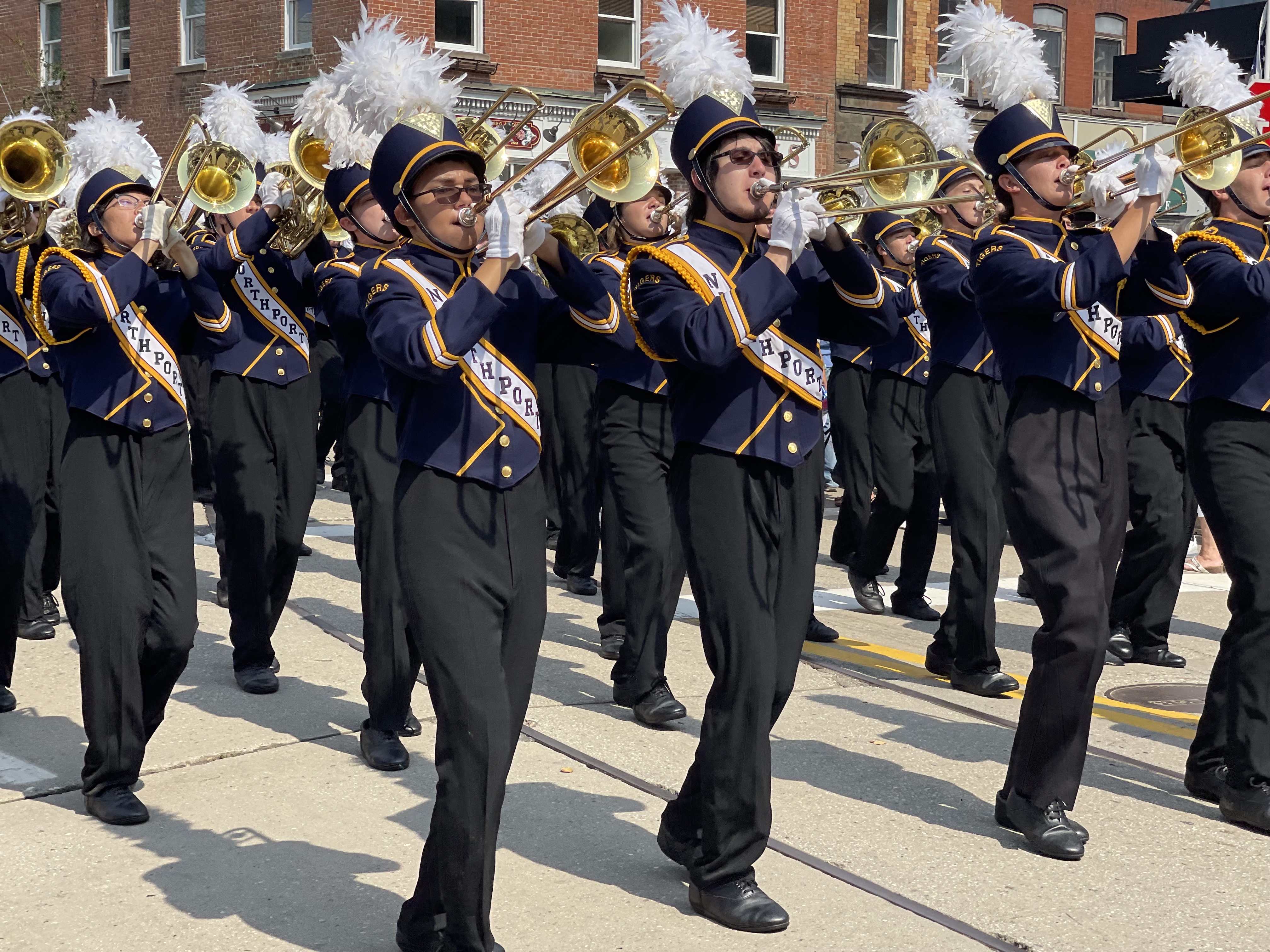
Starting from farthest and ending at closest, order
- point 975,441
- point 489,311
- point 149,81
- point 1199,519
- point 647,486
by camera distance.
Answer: point 149,81
point 1199,519
point 975,441
point 647,486
point 489,311

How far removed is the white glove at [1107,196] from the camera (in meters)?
4.94

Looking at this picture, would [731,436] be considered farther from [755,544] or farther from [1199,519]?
[1199,519]

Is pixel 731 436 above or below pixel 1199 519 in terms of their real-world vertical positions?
above

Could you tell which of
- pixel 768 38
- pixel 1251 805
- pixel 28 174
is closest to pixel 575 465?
pixel 28 174

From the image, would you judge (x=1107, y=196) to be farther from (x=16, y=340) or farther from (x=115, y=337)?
(x=16, y=340)

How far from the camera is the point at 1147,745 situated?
243 inches

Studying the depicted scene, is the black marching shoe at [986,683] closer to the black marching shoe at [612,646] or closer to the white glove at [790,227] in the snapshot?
the black marching shoe at [612,646]

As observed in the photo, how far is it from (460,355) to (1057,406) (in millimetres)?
2137

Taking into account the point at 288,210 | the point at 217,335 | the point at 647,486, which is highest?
the point at 288,210

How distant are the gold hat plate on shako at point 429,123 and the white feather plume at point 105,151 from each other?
2.01 m

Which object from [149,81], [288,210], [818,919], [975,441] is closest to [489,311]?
[818,919]

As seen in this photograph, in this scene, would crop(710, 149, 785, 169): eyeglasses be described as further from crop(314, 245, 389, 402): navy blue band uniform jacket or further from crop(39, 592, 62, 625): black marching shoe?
crop(39, 592, 62, 625): black marching shoe

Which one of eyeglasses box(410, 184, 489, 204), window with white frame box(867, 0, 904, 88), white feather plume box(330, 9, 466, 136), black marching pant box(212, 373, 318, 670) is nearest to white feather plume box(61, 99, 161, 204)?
black marching pant box(212, 373, 318, 670)

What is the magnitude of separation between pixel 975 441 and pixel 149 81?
20.1 meters
